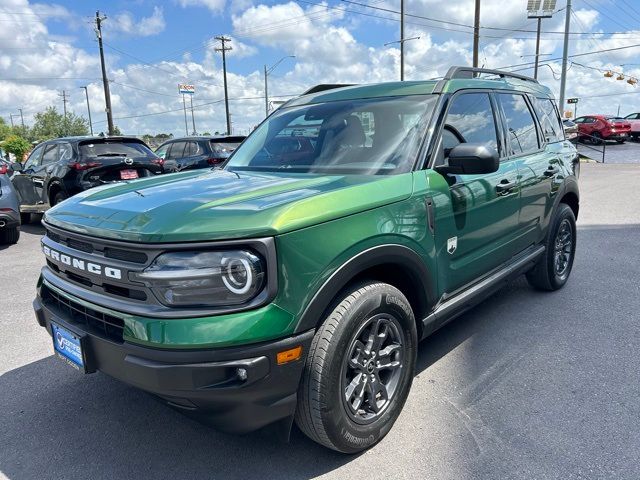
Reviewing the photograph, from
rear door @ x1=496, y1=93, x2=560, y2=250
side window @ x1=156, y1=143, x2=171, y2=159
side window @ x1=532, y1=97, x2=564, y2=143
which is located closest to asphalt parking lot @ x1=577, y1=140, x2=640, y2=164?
side window @ x1=156, y1=143, x2=171, y2=159

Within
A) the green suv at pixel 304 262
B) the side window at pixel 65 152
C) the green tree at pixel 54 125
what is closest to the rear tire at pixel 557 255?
the green suv at pixel 304 262

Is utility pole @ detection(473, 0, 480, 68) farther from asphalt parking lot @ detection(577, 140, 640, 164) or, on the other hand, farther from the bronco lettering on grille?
the bronco lettering on grille

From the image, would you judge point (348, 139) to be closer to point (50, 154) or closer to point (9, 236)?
point (9, 236)

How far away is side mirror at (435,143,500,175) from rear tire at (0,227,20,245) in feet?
24.8

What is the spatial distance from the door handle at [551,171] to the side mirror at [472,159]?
1.73 metres

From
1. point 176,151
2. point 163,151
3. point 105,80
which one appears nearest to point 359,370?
point 176,151

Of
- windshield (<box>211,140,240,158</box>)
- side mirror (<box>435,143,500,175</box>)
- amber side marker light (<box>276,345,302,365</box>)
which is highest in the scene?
side mirror (<box>435,143,500,175</box>)

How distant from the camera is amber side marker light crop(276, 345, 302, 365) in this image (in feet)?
6.61

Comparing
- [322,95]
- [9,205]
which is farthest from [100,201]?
[9,205]

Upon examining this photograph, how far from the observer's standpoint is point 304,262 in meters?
2.08

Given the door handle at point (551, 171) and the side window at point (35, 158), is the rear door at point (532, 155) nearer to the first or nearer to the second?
the door handle at point (551, 171)

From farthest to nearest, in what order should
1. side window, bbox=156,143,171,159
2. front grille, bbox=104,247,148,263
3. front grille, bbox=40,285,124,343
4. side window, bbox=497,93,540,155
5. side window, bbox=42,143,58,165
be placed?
1. side window, bbox=156,143,171,159
2. side window, bbox=42,143,58,165
3. side window, bbox=497,93,540,155
4. front grille, bbox=40,285,124,343
5. front grille, bbox=104,247,148,263

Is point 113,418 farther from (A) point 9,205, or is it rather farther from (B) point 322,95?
(A) point 9,205

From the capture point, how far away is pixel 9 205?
737 centimetres
